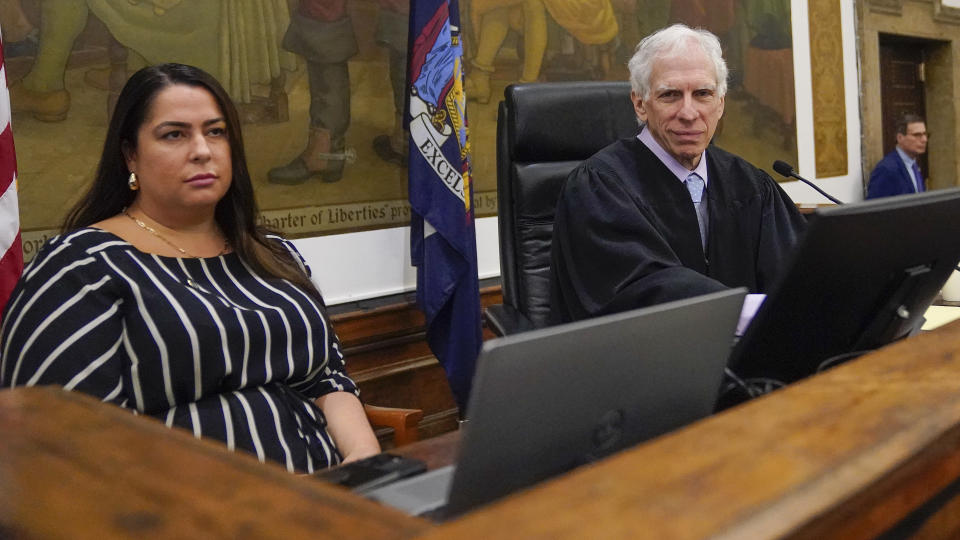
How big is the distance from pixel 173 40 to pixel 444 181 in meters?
1.22

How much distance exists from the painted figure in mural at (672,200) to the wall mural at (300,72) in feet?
5.07

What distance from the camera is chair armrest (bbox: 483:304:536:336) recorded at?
291 cm

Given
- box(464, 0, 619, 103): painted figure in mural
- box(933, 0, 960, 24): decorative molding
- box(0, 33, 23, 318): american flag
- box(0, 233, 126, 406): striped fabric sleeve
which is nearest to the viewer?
box(0, 233, 126, 406): striped fabric sleeve

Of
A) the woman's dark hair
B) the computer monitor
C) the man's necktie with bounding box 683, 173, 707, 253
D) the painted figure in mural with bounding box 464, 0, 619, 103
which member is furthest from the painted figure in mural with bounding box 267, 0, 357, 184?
the computer monitor

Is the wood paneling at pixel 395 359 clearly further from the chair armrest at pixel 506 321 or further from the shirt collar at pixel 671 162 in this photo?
the shirt collar at pixel 671 162

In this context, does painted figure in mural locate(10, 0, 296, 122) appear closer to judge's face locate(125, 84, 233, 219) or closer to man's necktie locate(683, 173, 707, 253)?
judge's face locate(125, 84, 233, 219)

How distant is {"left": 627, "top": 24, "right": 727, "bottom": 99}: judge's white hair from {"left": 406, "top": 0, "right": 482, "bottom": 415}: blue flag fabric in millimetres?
1452

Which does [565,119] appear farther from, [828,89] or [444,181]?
[828,89]

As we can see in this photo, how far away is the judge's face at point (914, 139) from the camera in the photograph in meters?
7.70

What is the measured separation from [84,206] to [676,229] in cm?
152

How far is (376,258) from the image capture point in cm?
422

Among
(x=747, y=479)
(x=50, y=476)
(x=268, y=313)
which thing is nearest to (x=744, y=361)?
(x=747, y=479)

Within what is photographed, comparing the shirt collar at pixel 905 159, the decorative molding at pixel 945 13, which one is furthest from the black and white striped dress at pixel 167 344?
the decorative molding at pixel 945 13

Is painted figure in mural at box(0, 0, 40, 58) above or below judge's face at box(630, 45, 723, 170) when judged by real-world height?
above
